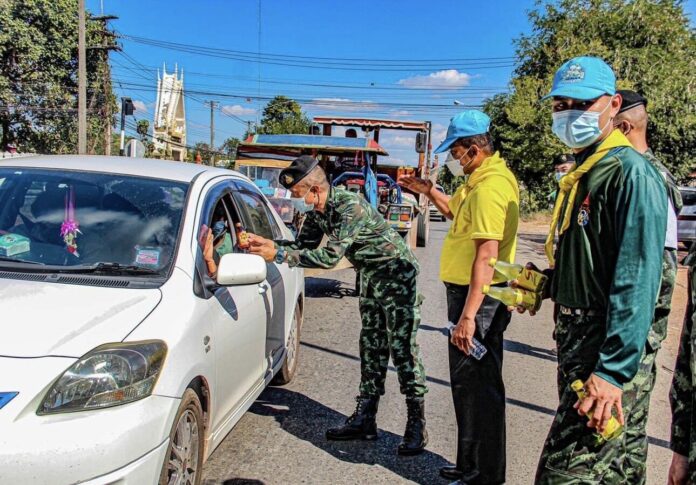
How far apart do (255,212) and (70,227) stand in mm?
1518

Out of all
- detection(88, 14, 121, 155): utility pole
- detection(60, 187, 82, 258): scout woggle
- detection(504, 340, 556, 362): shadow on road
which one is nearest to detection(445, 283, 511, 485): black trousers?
detection(60, 187, 82, 258): scout woggle

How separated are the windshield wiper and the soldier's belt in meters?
1.91

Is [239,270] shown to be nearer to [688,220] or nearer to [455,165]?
[455,165]

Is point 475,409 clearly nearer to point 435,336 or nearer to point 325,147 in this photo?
point 435,336

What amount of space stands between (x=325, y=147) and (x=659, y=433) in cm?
862

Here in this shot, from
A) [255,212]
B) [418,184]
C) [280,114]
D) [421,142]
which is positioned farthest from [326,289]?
[280,114]

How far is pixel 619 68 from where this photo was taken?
719 inches

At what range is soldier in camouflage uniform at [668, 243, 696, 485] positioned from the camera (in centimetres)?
187

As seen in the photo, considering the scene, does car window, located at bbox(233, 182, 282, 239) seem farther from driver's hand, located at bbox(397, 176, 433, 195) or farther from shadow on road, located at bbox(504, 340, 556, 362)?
shadow on road, located at bbox(504, 340, 556, 362)

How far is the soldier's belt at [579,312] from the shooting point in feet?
6.62

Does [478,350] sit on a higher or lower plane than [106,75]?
lower

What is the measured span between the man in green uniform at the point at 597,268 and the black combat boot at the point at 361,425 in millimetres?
1955

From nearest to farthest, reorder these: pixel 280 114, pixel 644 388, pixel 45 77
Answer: pixel 644 388
pixel 45 77
pixel 280 114

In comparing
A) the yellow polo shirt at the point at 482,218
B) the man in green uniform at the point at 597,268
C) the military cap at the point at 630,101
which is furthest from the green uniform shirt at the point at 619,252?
the military cap at the point at 630,101
